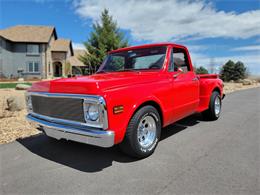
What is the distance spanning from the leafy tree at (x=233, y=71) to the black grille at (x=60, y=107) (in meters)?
38.6

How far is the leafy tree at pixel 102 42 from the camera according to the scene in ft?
73.0

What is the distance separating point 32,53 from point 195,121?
29.2 meters

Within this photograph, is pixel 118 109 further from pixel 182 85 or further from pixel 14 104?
pixel 14 104

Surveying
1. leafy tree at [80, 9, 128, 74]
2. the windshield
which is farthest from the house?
the windshield

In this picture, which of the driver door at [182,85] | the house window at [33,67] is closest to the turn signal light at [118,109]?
the driver door at [182,85]

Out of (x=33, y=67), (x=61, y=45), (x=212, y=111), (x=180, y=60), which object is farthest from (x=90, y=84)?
(x=61, y=45)

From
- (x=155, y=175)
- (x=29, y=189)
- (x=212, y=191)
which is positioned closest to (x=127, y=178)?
(x=155, y=175)

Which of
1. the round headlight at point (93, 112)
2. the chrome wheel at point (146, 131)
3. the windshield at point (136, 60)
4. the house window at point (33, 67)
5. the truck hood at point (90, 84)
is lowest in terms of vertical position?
the chrome wheel at point (146, 131)

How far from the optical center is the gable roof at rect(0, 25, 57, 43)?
94.7 ft

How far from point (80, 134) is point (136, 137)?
869 mm

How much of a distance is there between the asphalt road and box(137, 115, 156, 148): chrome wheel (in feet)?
0.85

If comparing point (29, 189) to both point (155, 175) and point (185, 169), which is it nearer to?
point (155, 175)

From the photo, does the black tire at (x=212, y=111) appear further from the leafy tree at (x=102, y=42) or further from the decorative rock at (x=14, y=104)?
the leafy tree at (x=102, y=42)

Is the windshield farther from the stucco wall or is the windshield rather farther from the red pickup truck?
the stucco wall
